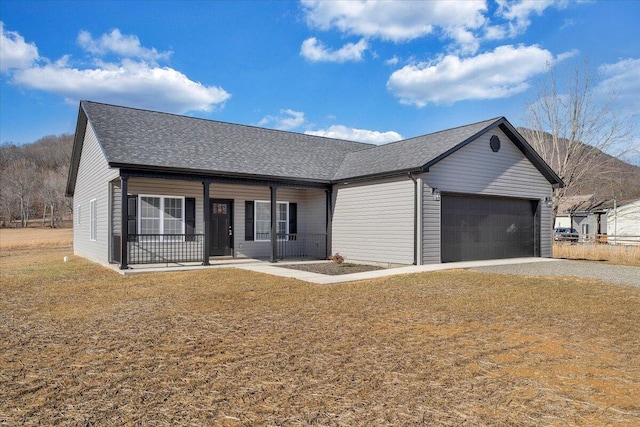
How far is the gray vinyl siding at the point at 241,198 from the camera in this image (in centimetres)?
1431

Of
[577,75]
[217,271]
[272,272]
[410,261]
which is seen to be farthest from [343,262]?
[577,75]

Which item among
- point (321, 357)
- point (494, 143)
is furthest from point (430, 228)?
point (321, 357)

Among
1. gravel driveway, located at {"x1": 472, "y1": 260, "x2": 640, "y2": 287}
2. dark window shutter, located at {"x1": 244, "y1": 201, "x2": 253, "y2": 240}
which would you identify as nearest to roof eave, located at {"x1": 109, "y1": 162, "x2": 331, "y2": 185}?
dark window shutter, located at {"x1": 244, "y1": 201, "x2": 253, "y2": 240}

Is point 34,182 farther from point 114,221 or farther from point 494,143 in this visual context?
point 494,143

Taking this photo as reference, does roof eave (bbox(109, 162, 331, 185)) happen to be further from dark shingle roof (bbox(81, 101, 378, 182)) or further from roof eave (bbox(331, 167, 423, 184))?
roof eave (bbox(331, 167, 423, 184))

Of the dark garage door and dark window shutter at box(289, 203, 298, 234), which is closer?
the dark garage door

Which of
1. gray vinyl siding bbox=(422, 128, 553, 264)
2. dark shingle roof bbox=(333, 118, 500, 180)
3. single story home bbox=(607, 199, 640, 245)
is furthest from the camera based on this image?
single story home bbox=(607, 199, 640, 245)

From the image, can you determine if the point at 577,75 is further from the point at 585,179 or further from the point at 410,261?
the point at 410,261

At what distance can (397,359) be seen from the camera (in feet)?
15.0

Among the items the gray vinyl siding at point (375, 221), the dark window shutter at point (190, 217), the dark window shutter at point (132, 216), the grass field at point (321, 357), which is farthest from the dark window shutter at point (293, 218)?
the grass field at point (321, 357)

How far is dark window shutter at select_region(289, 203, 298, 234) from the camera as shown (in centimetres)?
1725

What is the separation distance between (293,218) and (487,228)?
297 inches

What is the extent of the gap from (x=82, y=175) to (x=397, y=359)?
18.2 meters

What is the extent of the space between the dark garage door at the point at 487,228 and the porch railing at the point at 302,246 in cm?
486
